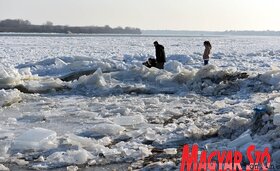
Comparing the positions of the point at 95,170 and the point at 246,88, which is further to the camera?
the point at 246,88

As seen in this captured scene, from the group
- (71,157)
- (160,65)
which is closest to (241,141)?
(71,157)

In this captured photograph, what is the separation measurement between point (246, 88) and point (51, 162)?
733 cm

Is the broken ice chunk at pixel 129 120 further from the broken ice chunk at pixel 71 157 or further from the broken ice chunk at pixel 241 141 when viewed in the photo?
the broken ice chunk at pixel 241 141

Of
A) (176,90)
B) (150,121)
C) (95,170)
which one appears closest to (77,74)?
(176,90)

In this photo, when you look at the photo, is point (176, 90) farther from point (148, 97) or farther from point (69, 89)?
point (69, 89)

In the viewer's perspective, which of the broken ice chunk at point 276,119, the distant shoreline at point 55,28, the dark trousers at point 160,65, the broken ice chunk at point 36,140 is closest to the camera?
the broken ice chunk at point 276,119

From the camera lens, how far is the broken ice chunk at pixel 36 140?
595cm

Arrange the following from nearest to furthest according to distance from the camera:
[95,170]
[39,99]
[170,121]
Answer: [95,170], [170,121], [39,99]

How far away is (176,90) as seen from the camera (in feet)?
38.8

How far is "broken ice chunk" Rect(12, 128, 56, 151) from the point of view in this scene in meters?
5.95

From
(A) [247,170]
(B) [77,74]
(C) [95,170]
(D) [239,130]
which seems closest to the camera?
(A) [247,170]

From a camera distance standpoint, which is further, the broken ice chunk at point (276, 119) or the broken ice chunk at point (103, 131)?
the broken ice chunk at point (103, 131)

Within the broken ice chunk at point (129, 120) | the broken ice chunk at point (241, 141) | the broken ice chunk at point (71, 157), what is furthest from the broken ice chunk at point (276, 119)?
the broken ice chunk at point (129, 120)

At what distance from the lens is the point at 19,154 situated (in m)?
5.70
